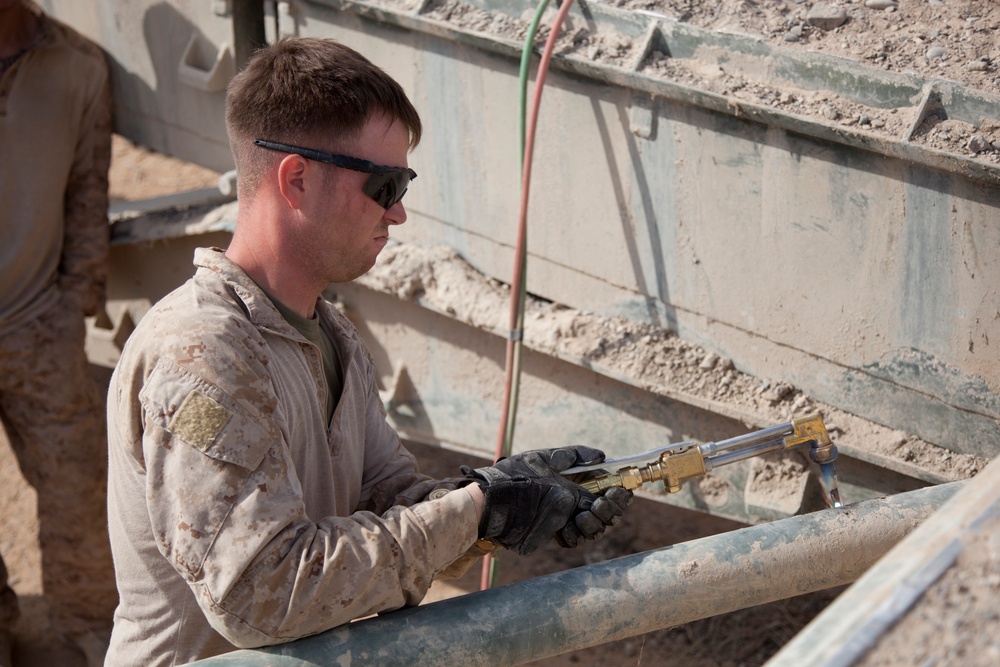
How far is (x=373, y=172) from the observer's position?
1.90 m

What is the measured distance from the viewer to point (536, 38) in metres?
3.08

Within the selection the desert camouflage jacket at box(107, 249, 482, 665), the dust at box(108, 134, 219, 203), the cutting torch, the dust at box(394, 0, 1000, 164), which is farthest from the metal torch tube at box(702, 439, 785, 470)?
the dust at box(108, 134, 219, 203)

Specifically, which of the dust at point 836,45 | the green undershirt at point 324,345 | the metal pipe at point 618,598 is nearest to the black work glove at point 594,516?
the metal pipe at point 618,598

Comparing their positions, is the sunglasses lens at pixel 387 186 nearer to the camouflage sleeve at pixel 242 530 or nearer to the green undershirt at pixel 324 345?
the green undershirt at pixel 324 345

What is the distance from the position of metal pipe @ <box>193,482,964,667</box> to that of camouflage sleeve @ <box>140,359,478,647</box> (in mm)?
60

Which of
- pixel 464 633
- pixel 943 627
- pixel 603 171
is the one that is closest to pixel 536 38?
pixel 603 171

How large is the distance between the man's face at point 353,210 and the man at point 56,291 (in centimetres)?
258

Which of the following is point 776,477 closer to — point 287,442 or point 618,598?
point 618,598

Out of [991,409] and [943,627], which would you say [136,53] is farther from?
[943,627]

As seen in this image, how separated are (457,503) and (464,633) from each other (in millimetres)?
222

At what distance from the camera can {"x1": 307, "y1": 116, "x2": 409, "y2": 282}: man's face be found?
1893mm

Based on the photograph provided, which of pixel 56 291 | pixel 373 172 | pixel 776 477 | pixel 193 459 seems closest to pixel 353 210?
pixel 373 172

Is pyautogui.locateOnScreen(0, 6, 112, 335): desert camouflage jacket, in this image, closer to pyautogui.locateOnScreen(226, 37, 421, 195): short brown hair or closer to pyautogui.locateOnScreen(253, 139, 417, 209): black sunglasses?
pyautogui.locateOnScreen(226, 37, 421, 195): short brown hair

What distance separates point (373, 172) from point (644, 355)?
4.80 feet
